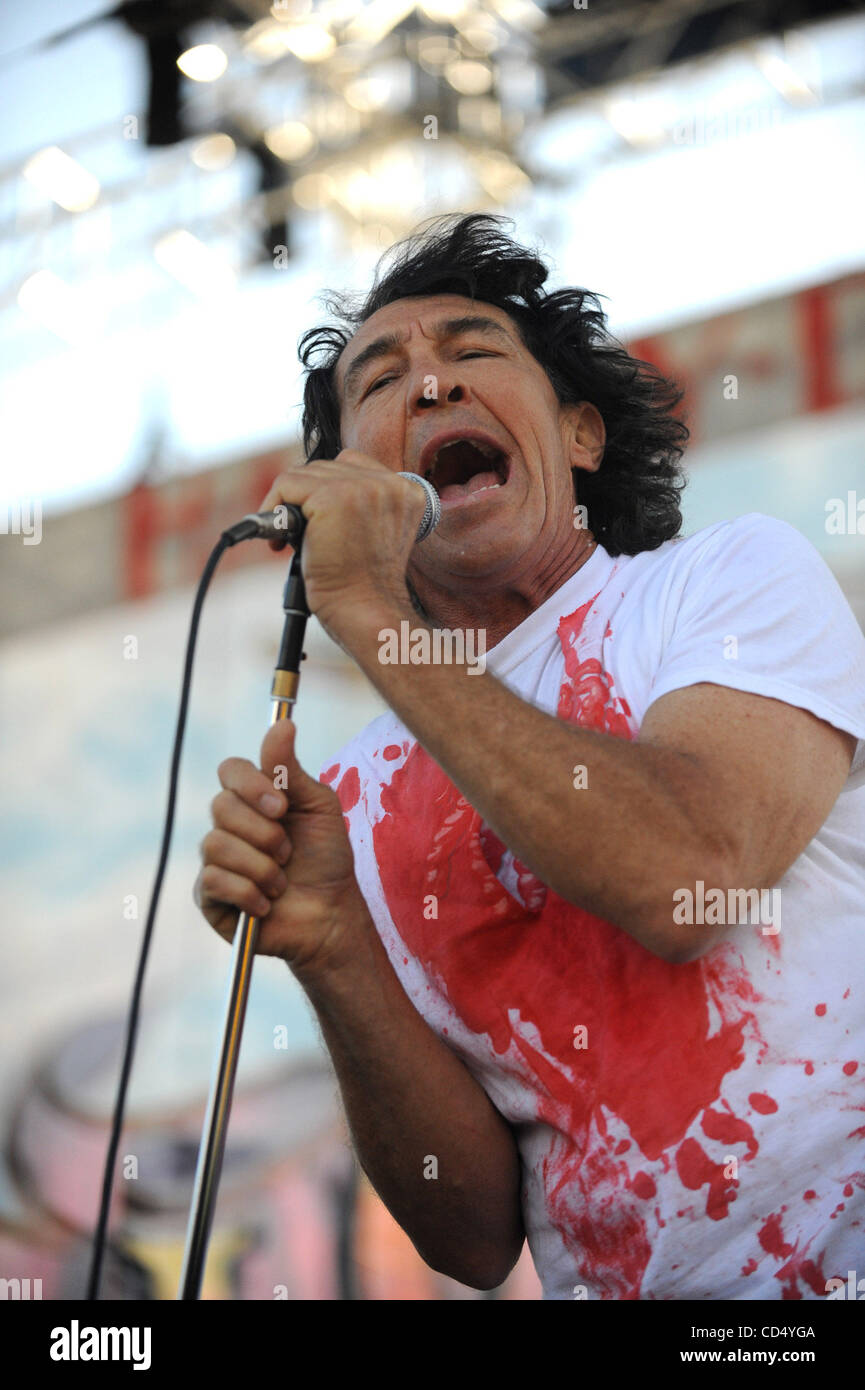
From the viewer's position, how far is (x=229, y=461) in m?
7.33

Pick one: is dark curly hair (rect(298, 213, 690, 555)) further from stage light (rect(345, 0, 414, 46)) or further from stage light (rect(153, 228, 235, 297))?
stage light (rect(153, 228, 235, 297))

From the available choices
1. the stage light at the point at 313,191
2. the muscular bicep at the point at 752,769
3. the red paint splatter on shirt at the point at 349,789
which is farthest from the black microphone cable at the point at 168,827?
the stage light at the point at 313,191

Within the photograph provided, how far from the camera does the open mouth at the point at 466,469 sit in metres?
2.00

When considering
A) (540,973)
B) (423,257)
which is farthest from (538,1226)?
(423,257)

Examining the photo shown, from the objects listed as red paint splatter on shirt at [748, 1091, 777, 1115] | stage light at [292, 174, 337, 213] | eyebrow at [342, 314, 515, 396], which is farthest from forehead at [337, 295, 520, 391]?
stage light at [292, 174, 337, 213]

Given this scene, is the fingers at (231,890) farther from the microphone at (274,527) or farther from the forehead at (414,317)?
the forehead at (414,317)

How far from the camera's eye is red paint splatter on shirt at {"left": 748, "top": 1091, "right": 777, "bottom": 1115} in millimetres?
1472

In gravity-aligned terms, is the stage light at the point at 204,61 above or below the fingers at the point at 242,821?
above

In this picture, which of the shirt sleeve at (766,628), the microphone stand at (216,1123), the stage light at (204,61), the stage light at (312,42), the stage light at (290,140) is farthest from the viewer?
the stage light at (290,140)

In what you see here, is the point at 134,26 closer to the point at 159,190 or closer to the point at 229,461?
the point at 159,190

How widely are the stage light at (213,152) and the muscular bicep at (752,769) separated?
694 centimetres

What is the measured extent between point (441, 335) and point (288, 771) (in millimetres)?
1008

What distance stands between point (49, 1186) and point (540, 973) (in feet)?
19.4

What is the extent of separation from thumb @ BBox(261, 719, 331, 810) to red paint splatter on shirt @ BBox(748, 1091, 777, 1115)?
57 cm
